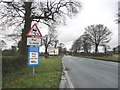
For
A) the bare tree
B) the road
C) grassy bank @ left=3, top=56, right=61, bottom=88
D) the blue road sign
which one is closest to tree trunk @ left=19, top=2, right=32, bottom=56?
the road

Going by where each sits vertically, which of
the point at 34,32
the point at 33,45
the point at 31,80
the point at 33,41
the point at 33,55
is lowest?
the point at 31,80

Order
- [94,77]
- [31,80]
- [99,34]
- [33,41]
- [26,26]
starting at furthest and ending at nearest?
[99,34]
[26,26]
[94,77]
[33,41]
[31,80]

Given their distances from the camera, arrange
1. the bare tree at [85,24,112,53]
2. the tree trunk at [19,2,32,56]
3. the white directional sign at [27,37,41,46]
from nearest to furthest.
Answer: the white directional sign at [27,37,41,46] → the tree trunk at [19,2,32,56] → the bare tree at [85,24,112,53]

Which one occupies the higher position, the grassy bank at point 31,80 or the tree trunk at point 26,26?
the tree trunk at point 26,26

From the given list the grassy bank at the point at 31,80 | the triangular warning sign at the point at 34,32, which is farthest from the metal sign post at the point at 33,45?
the grassy bank at the point at 31,80

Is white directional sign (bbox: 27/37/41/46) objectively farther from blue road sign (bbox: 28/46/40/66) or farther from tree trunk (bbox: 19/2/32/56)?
tree trunk (bbox: 19/2/32/56)

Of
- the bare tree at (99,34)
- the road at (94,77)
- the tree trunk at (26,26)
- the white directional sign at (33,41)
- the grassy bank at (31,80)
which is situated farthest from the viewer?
the bare tree at (99,34)

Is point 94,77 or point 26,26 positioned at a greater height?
point 26,26

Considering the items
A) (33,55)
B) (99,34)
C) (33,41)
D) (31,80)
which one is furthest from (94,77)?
(99,34)

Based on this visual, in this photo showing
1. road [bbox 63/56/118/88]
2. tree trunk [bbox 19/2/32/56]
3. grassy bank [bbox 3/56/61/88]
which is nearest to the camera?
grassy bank [bbox 3/56/61/88]

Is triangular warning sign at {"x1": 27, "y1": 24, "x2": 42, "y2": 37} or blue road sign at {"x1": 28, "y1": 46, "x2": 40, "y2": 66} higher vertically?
triangular warning sign at {"x1": 27, "y1": 24, "x2": 42, "y2": 37}

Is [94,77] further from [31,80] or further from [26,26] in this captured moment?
[26,26]

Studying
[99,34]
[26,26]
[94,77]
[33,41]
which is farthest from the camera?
[99,34]

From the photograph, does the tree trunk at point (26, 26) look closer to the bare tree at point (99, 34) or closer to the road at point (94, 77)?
the road at point (94, 77)
